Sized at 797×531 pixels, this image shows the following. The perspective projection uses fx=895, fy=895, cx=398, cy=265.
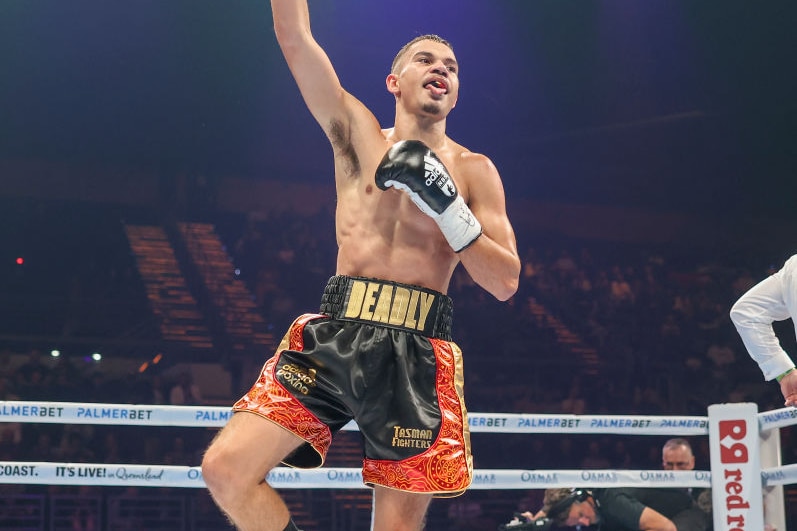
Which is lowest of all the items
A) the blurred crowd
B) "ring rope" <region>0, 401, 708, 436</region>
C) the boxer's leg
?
the boxer's leg

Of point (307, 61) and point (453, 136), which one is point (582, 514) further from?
point (453, 136)

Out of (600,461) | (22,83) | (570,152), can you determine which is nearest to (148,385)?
(600,461)

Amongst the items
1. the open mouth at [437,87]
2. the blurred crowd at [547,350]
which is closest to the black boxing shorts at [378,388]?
the open mouth at [437,87]

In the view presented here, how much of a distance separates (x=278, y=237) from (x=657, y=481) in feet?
23.6

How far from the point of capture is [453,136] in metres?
10.7

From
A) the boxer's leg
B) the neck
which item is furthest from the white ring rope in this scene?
the neck

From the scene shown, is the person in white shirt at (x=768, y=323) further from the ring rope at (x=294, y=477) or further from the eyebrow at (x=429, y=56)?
the eyebrow at (x=429, y=56)

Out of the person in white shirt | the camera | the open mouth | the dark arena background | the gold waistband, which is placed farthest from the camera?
the dark arena background

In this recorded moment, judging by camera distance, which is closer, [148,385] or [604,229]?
[148,385]

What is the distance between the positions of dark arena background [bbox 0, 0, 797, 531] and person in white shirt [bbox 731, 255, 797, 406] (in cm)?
424

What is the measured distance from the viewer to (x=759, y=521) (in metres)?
3.53

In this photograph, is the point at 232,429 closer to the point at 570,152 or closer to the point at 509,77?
the point at 509,77

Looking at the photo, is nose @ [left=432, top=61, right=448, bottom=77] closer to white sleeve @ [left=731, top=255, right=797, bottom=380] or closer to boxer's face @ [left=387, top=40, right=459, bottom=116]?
boxer's face @ [left=387, top=40, right=459, bottom=116]

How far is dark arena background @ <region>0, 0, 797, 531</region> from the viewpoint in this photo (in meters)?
8.35
